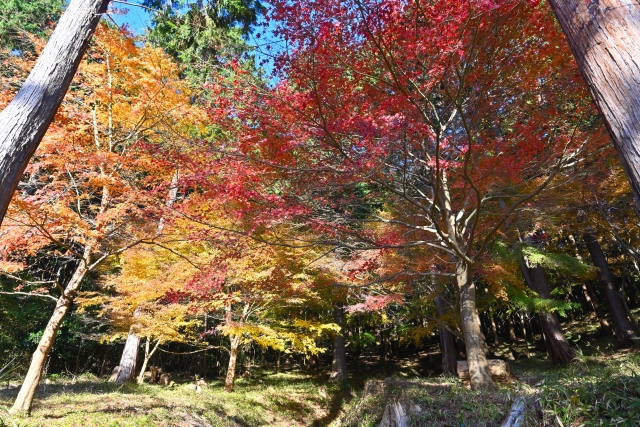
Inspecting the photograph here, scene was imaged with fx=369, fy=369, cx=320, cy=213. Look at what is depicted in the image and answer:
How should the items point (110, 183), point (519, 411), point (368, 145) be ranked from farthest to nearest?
point (110, 183), point (368, 145), point (519, 411)

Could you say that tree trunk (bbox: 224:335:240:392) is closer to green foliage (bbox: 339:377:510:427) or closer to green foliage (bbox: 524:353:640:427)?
green foliage (bbox: 339:377:510:427)

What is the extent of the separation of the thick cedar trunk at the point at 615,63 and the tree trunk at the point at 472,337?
166 inches

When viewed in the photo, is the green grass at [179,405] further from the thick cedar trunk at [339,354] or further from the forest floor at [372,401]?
the thick cedar trunk at [339,354]

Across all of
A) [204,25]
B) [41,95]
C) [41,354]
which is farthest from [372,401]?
[204,25]

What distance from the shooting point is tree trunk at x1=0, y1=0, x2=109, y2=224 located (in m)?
2.95

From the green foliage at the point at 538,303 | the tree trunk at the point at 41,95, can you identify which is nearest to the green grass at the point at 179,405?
the tree trunk at the point at 41,95

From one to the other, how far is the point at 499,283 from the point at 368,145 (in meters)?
6.41

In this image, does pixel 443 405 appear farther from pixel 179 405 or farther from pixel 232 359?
pixel 232 359

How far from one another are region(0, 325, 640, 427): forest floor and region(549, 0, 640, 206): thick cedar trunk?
1.60 meters

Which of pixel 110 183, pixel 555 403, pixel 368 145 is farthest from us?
pixel 110 183


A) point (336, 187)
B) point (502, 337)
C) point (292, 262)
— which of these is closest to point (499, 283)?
point (292, 262)

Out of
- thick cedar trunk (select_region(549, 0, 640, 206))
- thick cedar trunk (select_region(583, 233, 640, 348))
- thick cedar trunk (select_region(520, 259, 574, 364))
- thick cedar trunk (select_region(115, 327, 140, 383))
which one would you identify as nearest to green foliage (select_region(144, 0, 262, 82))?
thick cedar trunk (select_region(115, 327, 140, 383))

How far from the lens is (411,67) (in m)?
5.45

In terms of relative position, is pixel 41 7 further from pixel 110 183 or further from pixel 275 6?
pixel 275 6
